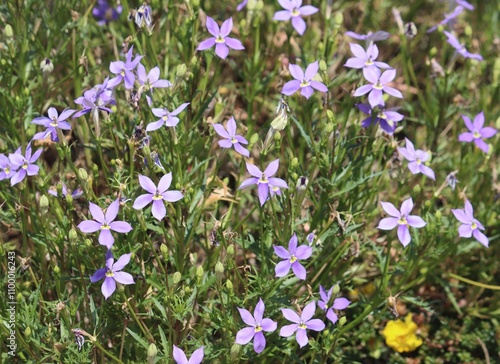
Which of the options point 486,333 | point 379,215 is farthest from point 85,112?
point 486,333

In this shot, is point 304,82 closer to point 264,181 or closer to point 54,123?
point 264,181

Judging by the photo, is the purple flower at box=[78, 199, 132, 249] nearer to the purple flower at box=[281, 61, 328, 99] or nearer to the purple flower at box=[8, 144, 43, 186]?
the purple flower at box=[8, 144, 43, 186]

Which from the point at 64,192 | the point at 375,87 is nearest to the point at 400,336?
the point at 375,87

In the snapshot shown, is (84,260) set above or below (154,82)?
below

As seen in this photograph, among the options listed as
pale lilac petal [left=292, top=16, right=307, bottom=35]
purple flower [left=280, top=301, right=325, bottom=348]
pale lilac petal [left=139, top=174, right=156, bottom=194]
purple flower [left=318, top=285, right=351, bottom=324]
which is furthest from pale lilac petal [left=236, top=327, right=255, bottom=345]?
pale lilac petal [left=292, top=16, right=307, bottom=35]

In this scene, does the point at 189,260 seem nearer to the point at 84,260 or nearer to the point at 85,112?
the point at 84,260

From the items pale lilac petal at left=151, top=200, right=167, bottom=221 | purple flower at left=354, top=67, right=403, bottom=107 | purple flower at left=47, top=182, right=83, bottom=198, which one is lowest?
purple flower at left=47, top=182, right=83, bottom=198

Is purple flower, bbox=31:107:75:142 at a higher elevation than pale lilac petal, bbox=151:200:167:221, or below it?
higher
